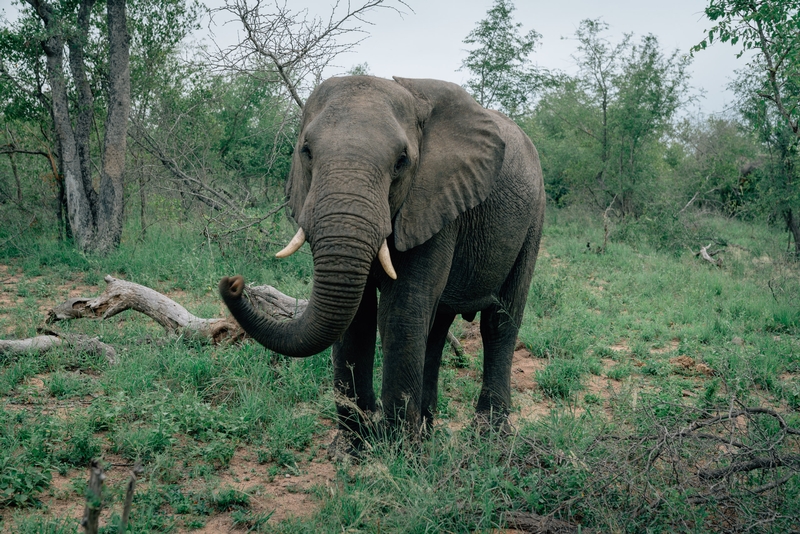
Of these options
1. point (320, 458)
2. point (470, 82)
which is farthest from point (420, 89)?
point (470, 82)

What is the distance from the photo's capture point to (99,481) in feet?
5.84

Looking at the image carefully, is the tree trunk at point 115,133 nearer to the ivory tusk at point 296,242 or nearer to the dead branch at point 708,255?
the ivory tusk at point 296,242

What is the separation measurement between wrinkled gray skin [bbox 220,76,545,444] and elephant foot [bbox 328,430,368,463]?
0.07m

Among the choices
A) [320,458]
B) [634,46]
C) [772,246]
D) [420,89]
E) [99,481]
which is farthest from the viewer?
[634,46]

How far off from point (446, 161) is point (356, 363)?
1.47m

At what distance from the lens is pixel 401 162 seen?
3701 mm

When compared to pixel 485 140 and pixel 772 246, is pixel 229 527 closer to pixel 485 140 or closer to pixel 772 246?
pixel 485 140

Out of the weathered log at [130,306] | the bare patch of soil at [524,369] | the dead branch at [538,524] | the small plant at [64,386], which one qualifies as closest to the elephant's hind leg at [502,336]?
the bare patch of soil at [524,369]

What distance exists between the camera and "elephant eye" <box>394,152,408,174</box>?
3.66 metres

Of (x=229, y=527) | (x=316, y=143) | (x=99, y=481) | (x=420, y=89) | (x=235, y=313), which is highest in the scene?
(x=420, y=89)

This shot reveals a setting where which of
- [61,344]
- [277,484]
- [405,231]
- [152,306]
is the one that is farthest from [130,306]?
[405,231]

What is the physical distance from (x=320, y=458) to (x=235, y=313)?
1450mm

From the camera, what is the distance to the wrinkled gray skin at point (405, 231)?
334cm

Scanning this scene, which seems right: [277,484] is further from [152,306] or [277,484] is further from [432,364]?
[152,306]
